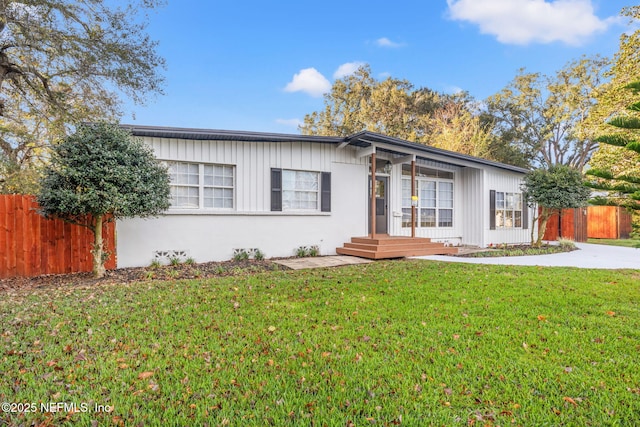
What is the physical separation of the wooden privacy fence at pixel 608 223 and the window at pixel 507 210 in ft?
23.9

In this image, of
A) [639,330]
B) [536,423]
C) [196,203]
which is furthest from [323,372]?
[196,203]

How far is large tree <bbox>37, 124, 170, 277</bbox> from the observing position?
19.7 feet

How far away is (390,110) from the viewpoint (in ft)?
80.3

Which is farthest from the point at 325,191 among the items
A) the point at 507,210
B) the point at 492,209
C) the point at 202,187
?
the point at 507,210

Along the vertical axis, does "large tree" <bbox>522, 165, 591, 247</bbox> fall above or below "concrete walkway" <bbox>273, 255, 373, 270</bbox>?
above

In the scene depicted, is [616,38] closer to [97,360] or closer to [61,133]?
[97,360]

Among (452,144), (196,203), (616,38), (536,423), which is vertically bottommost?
(536,423)

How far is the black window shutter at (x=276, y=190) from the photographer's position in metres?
9.23

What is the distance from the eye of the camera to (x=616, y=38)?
13359mm

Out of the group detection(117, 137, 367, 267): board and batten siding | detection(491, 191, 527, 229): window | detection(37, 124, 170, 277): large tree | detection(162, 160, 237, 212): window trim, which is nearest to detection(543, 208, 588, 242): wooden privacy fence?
detection(491, 191, 527, 229): window

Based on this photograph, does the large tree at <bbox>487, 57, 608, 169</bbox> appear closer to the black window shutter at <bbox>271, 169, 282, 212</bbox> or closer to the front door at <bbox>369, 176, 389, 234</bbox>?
the front door at <bbox>369, 176, 389, 234</bbox>

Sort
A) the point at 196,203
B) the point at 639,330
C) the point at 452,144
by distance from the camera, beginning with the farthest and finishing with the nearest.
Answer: the point at 452,144 < the point at 196,203 < the point at 639,330

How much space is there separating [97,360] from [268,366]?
4.88 ft

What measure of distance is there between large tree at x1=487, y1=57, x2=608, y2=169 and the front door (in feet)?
59.6
